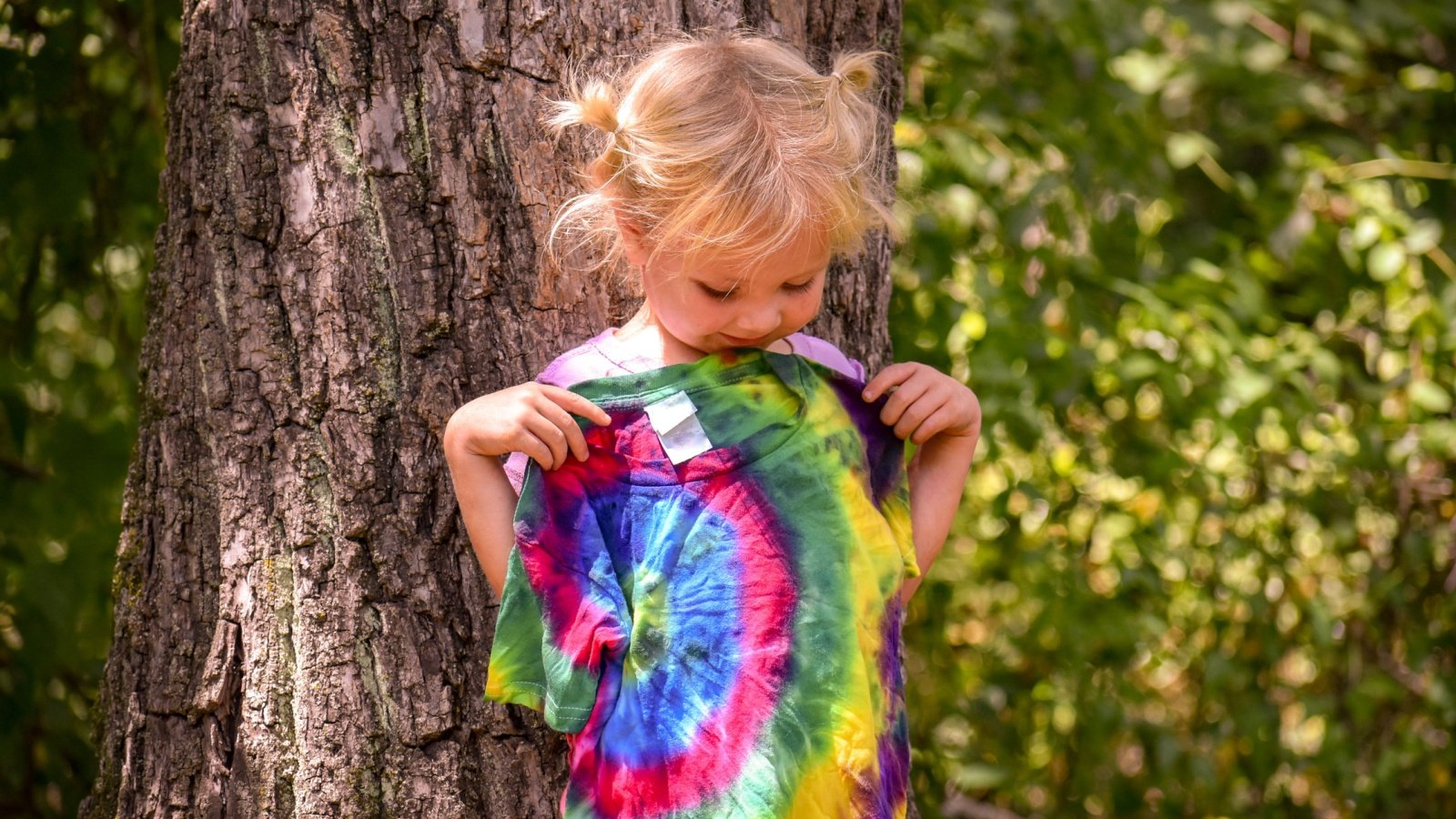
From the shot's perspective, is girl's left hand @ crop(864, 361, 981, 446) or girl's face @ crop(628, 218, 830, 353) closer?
girl's face @ crop(628, 218, 830, 353)

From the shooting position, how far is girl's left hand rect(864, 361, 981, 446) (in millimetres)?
1410

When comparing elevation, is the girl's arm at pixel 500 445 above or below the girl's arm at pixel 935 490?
above

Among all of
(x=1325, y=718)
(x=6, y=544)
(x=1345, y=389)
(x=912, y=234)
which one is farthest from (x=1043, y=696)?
(x=6, y=544)

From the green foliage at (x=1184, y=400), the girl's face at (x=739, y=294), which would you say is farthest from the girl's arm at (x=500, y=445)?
the green foliage at (x=1184, y=400)

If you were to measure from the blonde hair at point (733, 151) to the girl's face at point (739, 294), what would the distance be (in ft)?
0.05

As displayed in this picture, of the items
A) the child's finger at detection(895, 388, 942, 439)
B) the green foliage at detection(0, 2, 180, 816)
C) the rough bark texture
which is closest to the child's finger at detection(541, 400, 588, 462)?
the rough bark texture

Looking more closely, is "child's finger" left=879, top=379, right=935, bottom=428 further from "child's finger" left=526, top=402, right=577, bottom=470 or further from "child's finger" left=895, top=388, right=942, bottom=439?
"child's finger" left=526, top=402, right=577, bottom=470

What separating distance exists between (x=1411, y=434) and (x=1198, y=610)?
0.66 metres

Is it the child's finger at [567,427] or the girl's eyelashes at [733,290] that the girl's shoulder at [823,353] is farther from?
the child's finger at [567,427]

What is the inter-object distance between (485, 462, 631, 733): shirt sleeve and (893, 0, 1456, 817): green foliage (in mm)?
Result: 1179

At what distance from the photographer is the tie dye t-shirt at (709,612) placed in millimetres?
1240

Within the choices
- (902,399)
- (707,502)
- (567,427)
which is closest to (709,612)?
(707,502)

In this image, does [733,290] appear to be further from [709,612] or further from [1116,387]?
[1116,387]

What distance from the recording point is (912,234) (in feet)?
8.21
